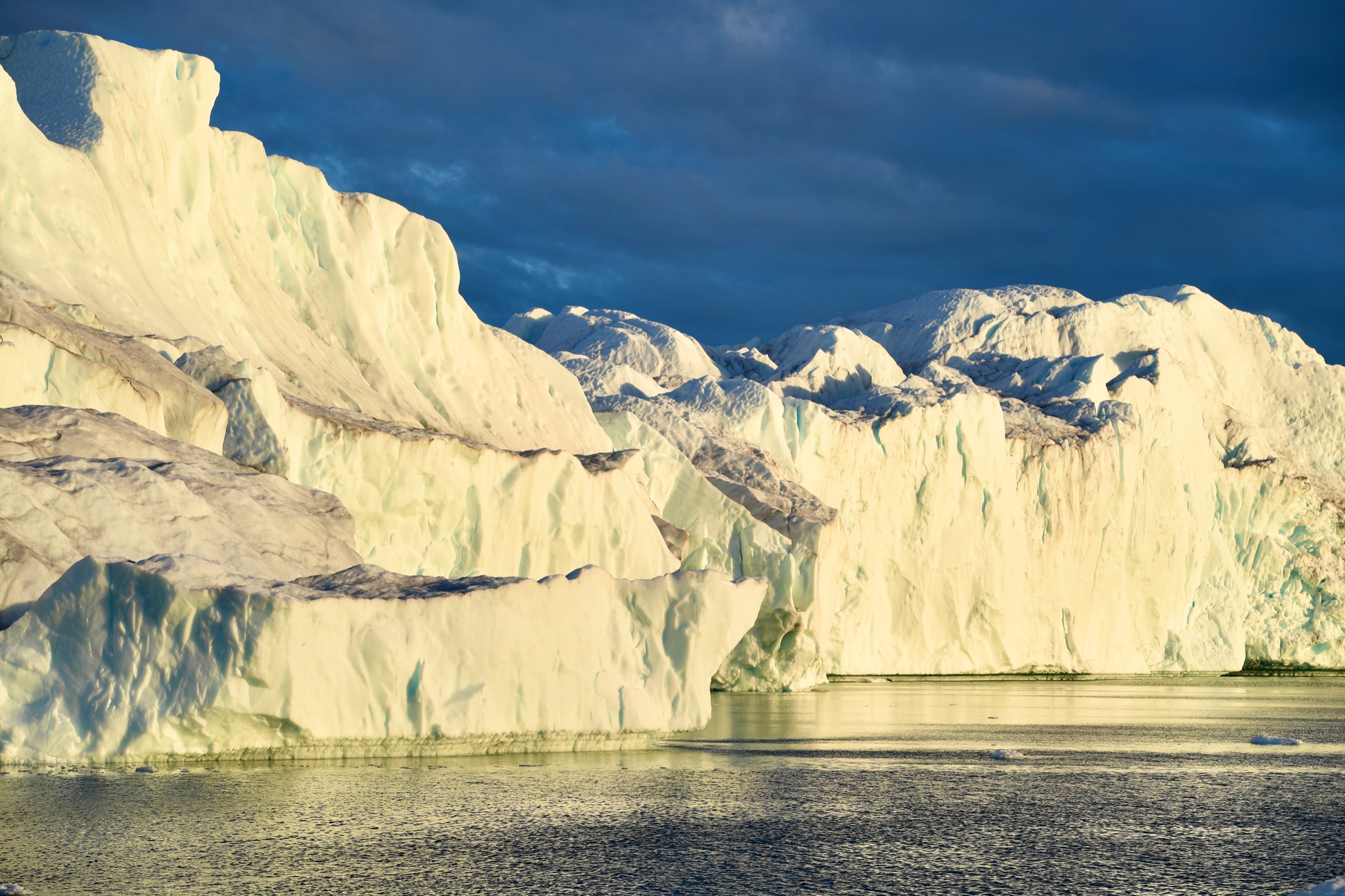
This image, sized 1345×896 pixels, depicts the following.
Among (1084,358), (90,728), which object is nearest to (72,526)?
(90,728)

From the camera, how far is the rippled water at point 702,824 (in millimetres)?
7297

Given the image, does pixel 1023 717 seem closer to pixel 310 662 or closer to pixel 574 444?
pixel 574 444

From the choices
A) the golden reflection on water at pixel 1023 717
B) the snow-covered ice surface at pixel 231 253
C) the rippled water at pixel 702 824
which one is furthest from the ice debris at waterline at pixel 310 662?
the snow-covered ice surface at pixel 231 253

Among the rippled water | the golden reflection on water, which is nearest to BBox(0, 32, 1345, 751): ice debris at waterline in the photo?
the rippled water

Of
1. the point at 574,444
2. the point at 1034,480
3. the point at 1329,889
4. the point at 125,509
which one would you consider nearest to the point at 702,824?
the point at 1329,889

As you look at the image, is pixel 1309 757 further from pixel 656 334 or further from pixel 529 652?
pixel 656 334

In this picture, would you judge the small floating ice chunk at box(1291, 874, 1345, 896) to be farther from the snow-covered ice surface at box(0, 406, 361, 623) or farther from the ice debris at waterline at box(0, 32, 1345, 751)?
the ice debris at waterline at box(0, 32, 1345, 751)

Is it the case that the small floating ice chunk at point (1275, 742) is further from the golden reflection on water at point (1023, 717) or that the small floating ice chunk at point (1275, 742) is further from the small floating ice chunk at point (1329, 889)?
the small floating ice chunk at point (1329, 889)

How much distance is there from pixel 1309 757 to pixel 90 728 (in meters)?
12.3

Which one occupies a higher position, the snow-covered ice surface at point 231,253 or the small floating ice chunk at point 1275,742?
the snow-covered ice surface at point 231,253

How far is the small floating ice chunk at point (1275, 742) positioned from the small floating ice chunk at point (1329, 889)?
32.9 feet

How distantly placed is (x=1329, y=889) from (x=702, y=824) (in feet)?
13.0

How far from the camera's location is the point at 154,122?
21516mm

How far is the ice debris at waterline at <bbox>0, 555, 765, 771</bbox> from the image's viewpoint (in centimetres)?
1005
